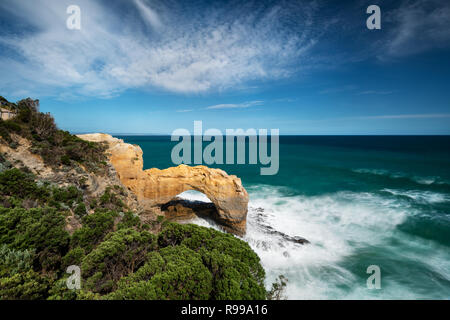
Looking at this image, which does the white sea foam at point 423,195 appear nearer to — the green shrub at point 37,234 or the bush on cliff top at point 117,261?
the bush on cliff top at point 117,261

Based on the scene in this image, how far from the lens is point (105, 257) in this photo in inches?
245

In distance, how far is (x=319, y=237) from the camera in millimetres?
16422

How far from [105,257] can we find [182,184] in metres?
10.0

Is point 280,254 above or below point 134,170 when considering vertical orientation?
below

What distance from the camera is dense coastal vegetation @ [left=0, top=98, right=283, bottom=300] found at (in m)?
4.96

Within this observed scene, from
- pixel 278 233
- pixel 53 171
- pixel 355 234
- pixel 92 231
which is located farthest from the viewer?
pixel 355 234

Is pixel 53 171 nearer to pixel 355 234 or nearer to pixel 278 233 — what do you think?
pixel 278 233

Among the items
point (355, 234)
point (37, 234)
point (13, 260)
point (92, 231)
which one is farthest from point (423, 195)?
point (13, 260)

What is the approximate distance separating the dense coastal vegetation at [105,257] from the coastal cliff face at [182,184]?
6.29 metres

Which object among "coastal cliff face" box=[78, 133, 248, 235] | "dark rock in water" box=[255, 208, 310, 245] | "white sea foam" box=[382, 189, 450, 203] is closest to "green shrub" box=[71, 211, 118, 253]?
"coastal cliff face" box=[78, 133, 248, 235]

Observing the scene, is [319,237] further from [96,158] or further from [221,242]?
[96,158]
